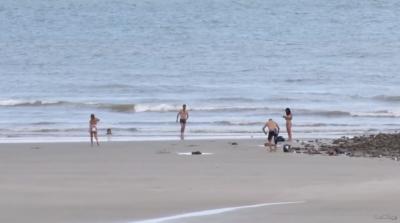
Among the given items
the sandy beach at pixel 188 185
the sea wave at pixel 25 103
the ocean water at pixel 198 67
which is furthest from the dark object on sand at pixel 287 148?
the sea wave at pixel 25 103

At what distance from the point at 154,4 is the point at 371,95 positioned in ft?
192

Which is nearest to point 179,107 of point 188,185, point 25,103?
point 25,103

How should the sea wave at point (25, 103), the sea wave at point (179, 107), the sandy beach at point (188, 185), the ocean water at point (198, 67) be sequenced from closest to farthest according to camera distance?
the sandy beach at point (188, 185) < the ocean water at point (198, 67) < the sea wave at point (179, 107) < the sea wave at point (25, 103)

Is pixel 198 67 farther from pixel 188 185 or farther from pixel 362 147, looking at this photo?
pixel 188 185

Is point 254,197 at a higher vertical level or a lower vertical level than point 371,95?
lower

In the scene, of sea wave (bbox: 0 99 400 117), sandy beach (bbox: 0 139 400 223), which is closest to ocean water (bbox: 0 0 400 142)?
sea wave (bbox: 0 99 400 117)

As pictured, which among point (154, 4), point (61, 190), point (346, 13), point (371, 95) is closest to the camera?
point (61, 190)

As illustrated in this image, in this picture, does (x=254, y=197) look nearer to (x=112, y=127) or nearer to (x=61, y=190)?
(x=61, y=190)

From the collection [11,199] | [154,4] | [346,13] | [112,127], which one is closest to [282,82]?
[112,127]

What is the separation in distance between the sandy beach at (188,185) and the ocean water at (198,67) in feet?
21.3

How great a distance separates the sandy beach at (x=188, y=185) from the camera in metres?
14.4

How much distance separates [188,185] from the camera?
706 inches

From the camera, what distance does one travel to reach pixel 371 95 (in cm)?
4428

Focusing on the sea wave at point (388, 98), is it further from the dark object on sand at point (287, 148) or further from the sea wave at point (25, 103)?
the dark object on sand at point (287, 148)
